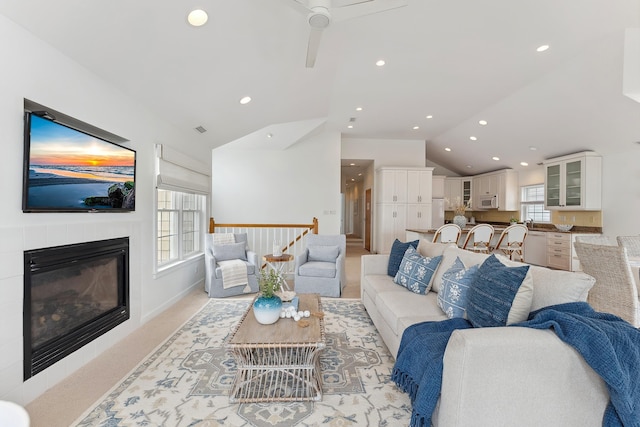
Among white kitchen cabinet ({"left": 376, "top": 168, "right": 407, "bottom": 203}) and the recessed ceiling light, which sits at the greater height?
the recessed ceiling light

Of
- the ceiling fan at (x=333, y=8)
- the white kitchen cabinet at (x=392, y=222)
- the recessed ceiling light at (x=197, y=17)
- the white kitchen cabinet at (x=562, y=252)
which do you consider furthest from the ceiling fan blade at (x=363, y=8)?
the white kitchen cabinet at (x=392, y=222)

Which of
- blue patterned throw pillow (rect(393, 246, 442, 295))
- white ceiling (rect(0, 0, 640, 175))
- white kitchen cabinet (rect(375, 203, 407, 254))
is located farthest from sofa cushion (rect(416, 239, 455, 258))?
white kitchen cabinet (rect(375, 203, 407, 254))

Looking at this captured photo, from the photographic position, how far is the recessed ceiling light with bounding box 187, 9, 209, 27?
2439 millimetres

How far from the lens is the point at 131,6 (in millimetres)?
2172

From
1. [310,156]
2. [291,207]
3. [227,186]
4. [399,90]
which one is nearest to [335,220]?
[291,207]

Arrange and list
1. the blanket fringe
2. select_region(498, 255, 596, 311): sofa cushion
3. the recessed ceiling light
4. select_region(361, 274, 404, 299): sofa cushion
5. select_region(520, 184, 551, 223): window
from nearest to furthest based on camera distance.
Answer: select_region(498, 255, 596, 311): sofa cushion
the blanket fringe
the recessed ceiling light
select_region(361, 274, 404, 299): sofa cushion
select_region(520, 184, 551, 223): window

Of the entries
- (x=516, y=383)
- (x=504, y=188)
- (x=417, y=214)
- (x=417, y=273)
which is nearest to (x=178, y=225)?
(x=417, y=273)

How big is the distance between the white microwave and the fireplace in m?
8.33

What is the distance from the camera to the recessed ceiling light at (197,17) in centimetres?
Result: 244

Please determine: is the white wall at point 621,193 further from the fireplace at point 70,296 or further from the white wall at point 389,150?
the fireplace at point 70,296

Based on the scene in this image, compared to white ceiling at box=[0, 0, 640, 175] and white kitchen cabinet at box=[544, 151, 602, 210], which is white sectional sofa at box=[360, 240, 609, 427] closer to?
white ceiling at box=[0, 0, 640, 175]

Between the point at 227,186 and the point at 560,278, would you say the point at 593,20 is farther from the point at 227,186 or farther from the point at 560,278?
the point at 227,186

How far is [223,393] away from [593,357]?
210cm

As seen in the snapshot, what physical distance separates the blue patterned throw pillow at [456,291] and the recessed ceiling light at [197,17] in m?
2.87
